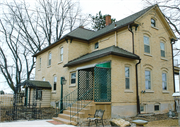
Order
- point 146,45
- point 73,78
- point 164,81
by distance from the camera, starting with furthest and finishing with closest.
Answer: point 73,78
point 164,81
point 146,45

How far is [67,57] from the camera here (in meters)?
17.0

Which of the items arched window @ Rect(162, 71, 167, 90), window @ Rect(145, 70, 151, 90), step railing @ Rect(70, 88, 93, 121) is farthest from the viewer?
arched window @ Rect(162, 71, 167, 90)

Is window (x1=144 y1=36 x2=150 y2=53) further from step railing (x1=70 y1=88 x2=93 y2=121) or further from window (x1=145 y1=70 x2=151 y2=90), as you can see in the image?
step railing (x1=70 y1=88 x2=93 y2=121)

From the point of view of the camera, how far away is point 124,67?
12.8 meters

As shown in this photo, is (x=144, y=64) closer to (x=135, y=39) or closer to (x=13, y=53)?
(x=135, y=39)

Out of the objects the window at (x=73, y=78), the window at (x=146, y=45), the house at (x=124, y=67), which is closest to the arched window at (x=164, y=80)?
the house at (x=124, y=67)

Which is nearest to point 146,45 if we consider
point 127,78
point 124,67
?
point 124,67

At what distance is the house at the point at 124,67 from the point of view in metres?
11.9

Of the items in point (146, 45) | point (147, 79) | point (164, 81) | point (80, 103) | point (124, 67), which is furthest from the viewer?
point (164, 81)

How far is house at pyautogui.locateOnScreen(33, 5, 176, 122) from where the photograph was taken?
468 inches

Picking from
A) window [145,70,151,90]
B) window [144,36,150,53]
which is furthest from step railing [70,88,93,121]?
window [144,36,150,53]

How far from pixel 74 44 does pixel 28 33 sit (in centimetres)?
1660

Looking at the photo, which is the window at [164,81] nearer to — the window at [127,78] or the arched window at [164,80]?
the arched window at [164,80]

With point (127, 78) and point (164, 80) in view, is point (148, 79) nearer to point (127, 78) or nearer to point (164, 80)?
point (127, 78)
